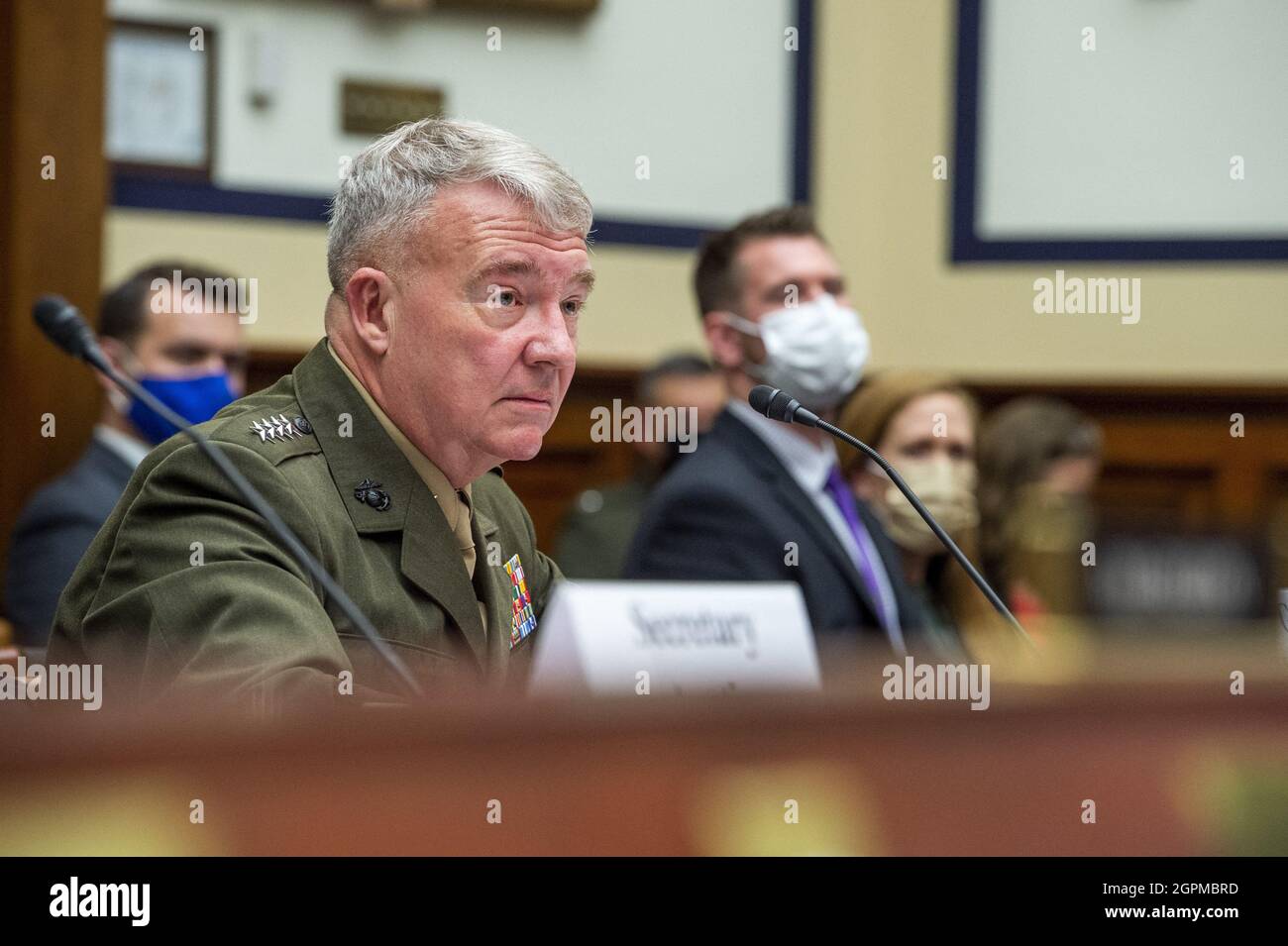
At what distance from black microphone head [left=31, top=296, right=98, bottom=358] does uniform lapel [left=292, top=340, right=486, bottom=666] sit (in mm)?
465

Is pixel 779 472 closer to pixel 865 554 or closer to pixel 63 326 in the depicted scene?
pixel 865 554

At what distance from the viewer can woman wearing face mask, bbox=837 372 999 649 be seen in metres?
3.00

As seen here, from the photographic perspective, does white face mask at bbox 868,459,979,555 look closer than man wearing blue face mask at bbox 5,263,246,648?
No

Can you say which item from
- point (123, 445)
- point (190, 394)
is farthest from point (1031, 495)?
point (123, 445)

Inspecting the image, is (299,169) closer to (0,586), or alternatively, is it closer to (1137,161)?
(0,586)

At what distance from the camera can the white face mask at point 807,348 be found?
8.82ft

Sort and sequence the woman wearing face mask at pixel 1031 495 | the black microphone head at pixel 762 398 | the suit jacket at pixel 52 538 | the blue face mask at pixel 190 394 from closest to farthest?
1. the black microphone head at pixel 762 398
2. the woman wearing face mask at pixel 1031 495
3. the suit jacket at pixel 52 538
4. the blue face mask at pixel 190 394

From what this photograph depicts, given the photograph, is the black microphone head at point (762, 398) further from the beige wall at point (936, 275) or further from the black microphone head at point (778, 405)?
the beige wall at point (936, 275)

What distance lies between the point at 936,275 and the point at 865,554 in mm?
2372

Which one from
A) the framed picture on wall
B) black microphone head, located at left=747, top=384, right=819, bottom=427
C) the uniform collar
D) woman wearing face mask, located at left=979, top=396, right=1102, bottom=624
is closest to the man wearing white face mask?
woman wearing face mask, located at left=979, top=396, right=1102, bottom=624

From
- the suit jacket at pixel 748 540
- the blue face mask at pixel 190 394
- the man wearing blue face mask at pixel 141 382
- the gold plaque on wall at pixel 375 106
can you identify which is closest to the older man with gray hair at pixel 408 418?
the suit jacket at pixel 748 540

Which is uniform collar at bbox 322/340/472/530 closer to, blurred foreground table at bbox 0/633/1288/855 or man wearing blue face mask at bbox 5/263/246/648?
blurred foreground table at bbox 0/633/1288/855

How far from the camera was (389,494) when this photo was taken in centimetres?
158

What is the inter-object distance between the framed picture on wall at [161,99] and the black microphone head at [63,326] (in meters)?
1.86
